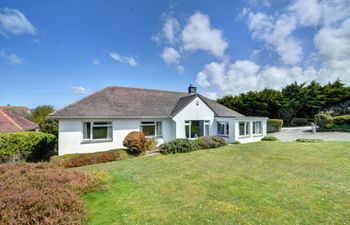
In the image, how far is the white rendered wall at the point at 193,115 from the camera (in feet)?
68.4

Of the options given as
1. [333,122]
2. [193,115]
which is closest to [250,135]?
[193,115]

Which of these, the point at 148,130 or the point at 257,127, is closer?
the point at 148,130

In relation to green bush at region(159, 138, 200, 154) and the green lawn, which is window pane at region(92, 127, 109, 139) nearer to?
green bush at region(159, 138, 200, 154)

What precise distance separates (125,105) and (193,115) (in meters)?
7.39

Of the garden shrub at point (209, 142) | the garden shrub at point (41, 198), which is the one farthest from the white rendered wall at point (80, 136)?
the garden shrub at point (41, 198)

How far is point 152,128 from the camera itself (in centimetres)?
2025

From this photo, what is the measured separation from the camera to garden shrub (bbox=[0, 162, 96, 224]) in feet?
17.3

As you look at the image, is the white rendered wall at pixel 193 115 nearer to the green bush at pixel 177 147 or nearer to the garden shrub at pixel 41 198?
the green bush at pixel 177 147

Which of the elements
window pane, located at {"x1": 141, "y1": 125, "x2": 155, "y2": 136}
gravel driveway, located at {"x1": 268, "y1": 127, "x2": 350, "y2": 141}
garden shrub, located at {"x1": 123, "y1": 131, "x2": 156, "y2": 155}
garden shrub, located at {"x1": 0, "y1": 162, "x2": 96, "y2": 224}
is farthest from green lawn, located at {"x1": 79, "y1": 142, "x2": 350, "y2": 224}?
gravel driveway, located at {"x1": 268, "y1": 127, "x2": 350, "y2": 141}

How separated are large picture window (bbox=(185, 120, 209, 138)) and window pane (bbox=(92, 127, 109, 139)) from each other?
27.7 ft

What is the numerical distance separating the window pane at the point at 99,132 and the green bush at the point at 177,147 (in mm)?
4972

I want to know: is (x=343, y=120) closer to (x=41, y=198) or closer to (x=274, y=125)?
(x=274, y=125)

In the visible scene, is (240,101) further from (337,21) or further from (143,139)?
(143,139)

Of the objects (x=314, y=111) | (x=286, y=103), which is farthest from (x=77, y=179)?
(x=314, y=111)
